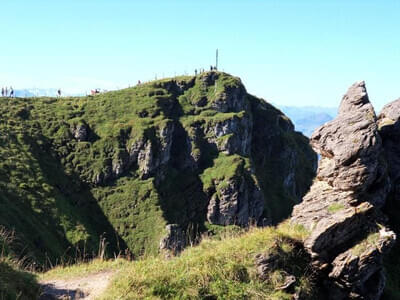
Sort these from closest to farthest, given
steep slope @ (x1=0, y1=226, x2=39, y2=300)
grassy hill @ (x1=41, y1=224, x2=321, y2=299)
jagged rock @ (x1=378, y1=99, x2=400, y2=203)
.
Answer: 1. steep slope @ (x1=0, y1=226, x2=39, y2=300)
2. grassy hill @ (x1=41, y1=224, x2=321, y2=299)
3. jagged rock @ (x1=378, y1=99, x2=400, y2=203)

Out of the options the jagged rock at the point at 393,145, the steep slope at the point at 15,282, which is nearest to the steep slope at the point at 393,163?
the jagged rock at the point at 393,145

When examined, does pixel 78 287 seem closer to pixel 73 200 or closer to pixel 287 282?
pixel 287 282

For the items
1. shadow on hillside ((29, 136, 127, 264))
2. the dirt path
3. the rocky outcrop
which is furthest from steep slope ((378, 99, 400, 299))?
shadow on hillside ((29, 136, 127, 264))

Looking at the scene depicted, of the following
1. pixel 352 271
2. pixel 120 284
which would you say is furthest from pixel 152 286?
pixel 352 271

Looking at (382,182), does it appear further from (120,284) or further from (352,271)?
(120,284)

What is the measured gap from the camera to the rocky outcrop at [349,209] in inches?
667

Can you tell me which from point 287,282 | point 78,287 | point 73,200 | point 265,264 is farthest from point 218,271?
point 73,200

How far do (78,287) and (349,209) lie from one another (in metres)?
12.6

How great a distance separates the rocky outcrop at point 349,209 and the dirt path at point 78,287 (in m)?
9.21

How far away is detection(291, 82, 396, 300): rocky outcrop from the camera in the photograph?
16953 mm

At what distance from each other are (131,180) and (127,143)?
20381 millimetres

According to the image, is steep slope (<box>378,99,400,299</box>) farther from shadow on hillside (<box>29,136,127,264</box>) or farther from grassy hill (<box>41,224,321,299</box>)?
shadow on hillside (<box>29,136,127,264</box>)

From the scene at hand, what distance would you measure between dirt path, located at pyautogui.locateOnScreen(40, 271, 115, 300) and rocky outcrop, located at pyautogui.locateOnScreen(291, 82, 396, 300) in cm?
921

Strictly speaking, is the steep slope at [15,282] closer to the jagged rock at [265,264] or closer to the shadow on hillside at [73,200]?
the jagged rock at [265,264]
